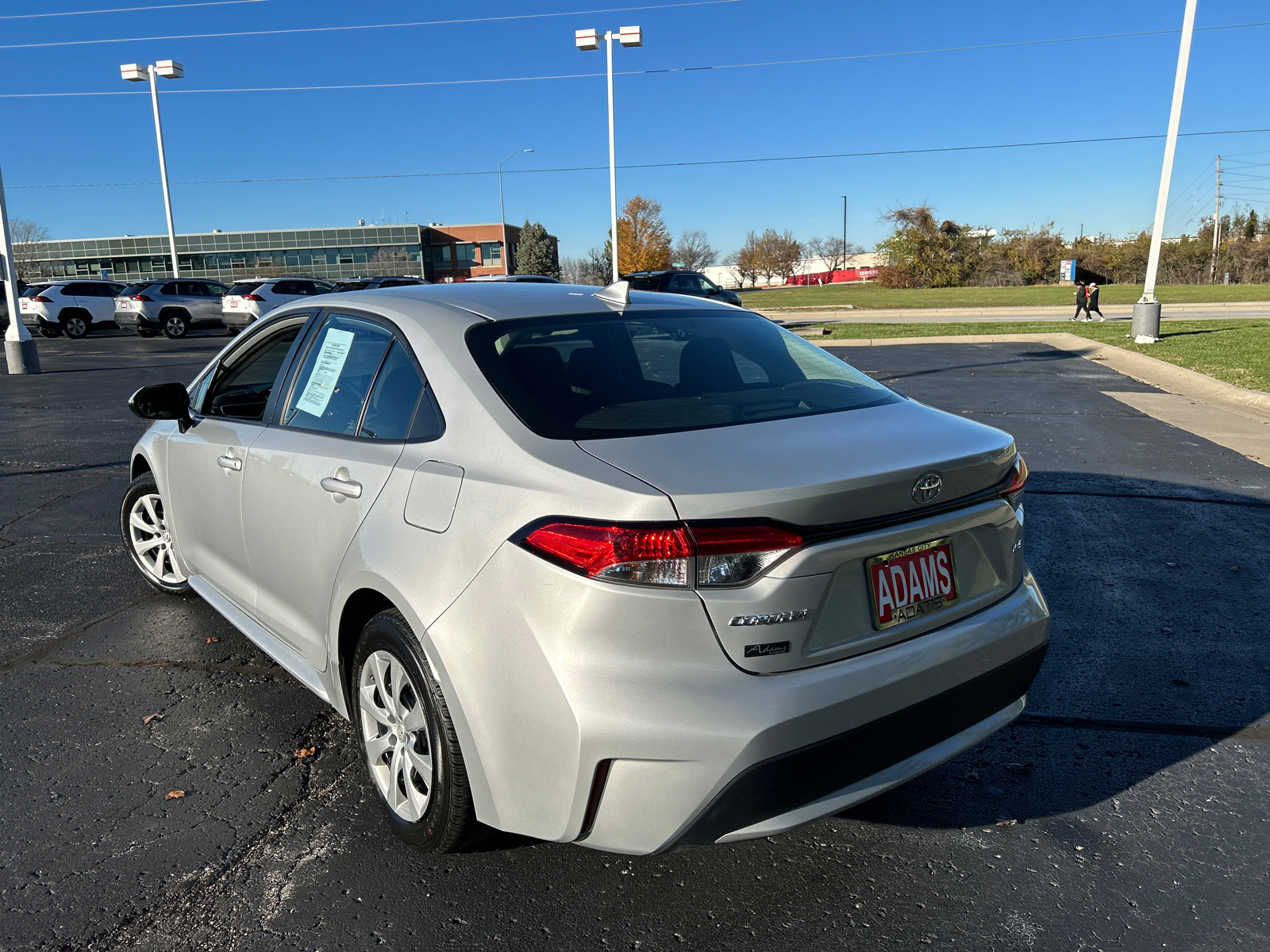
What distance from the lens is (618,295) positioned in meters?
3.31

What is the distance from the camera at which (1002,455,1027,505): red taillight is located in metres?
2.62

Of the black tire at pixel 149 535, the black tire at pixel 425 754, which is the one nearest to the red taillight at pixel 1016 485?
the black tire at pixel 425 754

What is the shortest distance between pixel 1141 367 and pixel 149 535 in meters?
15.2

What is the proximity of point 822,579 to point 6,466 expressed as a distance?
29.7 feet

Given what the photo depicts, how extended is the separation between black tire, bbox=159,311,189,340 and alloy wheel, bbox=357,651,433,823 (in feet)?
99.1

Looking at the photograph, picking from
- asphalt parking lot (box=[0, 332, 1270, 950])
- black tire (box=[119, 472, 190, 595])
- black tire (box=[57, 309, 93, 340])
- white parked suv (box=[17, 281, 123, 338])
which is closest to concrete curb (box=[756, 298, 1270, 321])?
white parked suv (box=[17, 281, 123, 338])

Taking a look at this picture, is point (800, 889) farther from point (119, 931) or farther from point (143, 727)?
point (143, 727)

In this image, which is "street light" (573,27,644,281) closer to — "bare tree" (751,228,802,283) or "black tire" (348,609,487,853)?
"black tire" (348,609,487,853)

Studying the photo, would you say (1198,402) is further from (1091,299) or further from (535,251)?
(535,251)

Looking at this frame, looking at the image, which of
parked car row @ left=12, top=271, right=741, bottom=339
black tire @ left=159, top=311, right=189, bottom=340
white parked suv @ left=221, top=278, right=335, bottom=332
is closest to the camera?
white parked suv @ left=221, top=278, right=335, bottom=332

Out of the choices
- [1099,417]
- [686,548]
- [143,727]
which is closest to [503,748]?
[686,548]

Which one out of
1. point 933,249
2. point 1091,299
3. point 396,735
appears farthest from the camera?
point 933,249

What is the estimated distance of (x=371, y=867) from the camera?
2662mm

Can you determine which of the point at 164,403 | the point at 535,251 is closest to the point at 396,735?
the point at 164,403
